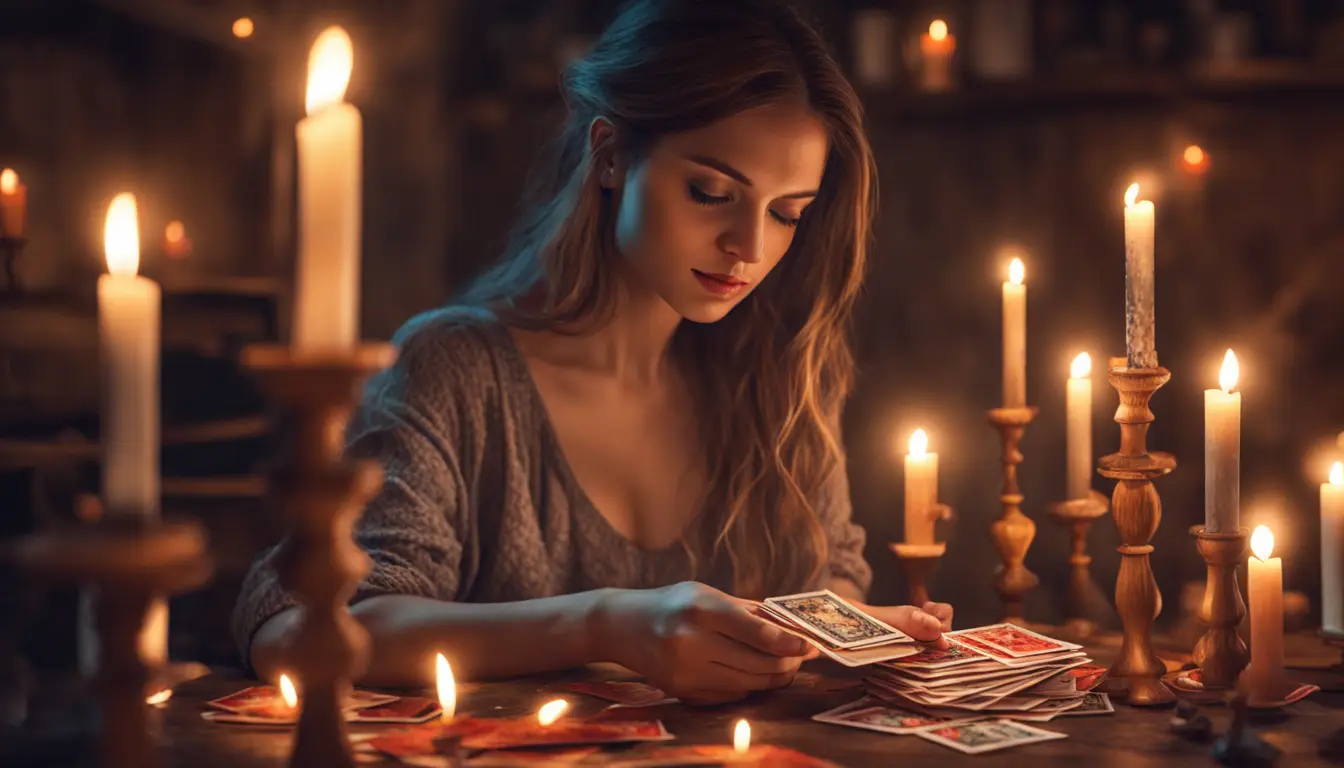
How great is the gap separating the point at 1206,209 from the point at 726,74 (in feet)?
8.31

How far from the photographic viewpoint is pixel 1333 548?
201cm

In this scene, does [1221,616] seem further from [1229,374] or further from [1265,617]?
[1229,374]

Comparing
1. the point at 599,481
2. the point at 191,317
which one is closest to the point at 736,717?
the point at 599,481

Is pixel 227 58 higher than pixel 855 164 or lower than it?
higher

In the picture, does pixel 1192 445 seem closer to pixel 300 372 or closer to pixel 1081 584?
pixel 1081 584

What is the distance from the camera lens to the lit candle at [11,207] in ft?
8.36

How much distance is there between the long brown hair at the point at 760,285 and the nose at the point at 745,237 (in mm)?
170

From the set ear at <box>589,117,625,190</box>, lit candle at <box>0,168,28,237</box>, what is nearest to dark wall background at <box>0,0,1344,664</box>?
lit candle at <box>0,168,28,237</box>

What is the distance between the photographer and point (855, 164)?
2.31 metres

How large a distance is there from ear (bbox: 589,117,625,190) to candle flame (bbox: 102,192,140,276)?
1208mm

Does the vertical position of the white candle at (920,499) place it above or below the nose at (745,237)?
below

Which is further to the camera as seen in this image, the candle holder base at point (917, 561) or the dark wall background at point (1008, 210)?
the dark wall background at point (1008, 210)

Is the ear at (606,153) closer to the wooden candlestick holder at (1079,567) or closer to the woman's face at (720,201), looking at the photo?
the woman's face at (720,201)

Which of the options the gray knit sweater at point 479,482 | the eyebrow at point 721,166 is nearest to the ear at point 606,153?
the eyebrow at point 721,166
